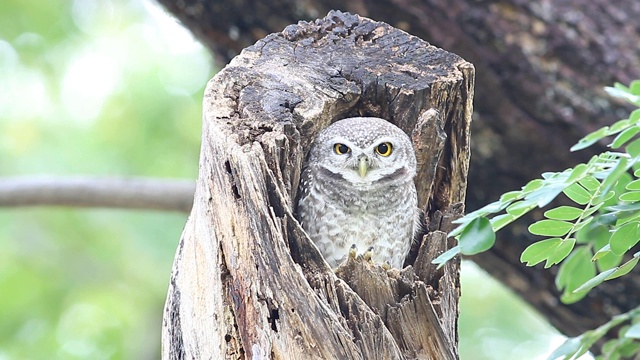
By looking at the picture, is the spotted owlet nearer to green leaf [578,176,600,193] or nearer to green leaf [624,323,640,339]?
green leaf [578,176,600,193]

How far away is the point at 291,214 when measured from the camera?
98.0 inches

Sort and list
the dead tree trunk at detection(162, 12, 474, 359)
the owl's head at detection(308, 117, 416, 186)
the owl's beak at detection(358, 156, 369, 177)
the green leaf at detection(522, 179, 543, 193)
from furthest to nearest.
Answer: the owl's beak at detection(358, 156, 369, 177) < the owl's head at detection(308, 117, 416, 186) < the dead tree trunk at detection(162, 12, 474, 359) < the green leaf at detection(522, 179, 543, 193)

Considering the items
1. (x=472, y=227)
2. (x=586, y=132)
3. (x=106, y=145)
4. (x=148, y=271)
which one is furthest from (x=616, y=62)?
(x=106, y=145)

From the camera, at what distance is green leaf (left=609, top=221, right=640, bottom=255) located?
6.16 ft

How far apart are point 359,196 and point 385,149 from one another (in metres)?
0.25

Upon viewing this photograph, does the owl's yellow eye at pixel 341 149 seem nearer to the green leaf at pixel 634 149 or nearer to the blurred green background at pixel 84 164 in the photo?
the green leaf at pixel 634 149

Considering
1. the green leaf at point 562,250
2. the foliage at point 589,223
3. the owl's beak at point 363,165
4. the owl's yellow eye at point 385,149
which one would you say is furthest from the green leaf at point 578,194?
the owl's beak at point 363,165

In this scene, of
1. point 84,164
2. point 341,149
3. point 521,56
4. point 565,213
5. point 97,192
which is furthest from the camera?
point 84,164

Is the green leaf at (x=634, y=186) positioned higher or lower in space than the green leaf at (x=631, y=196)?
higher

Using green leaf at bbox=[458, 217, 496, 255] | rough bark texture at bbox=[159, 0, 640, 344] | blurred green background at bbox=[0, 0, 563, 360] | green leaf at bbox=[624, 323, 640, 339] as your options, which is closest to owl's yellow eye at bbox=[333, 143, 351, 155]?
rough bark texture at bbox=[159, 0, 640, 344]

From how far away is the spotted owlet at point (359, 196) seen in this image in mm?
3352

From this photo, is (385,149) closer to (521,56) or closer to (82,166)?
(521,56)

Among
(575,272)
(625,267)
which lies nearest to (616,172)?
(575,272)

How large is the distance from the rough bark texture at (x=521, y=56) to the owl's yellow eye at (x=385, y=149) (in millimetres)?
940
